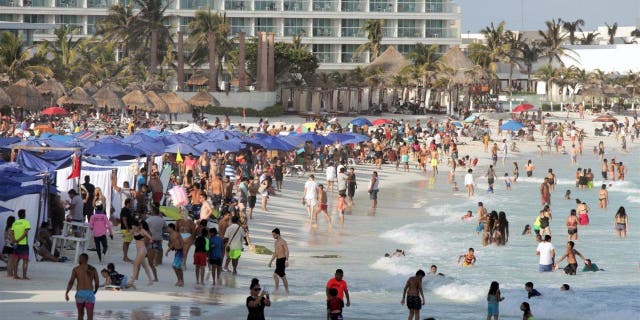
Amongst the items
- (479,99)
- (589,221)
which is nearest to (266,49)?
(479,99)

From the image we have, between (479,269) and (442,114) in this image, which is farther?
(442,114)

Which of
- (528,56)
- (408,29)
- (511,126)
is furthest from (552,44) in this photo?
(511,126)

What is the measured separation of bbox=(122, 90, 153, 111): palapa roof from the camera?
47.3 metres

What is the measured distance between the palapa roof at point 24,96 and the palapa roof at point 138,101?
14.1 feet

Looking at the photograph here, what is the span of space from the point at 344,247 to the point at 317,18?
67.0 metres

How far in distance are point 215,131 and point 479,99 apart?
4605cm

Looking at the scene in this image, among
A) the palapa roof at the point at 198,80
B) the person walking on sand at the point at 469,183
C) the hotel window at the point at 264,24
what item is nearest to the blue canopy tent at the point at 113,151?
the person walking on sand at the point at 469,183

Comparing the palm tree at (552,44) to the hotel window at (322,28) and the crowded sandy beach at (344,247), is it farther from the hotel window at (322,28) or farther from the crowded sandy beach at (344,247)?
the crowded sandy beach at (344,247)

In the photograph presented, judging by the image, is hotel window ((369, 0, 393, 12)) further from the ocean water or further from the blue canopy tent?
the blue canopy tent

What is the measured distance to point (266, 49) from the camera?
6706 centimetres

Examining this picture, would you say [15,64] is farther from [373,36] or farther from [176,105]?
[373,36]

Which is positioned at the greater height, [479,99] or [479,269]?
[479,99]

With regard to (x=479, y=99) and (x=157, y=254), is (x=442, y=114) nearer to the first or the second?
(x=479, y=99)

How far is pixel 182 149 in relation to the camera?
3297 cm
